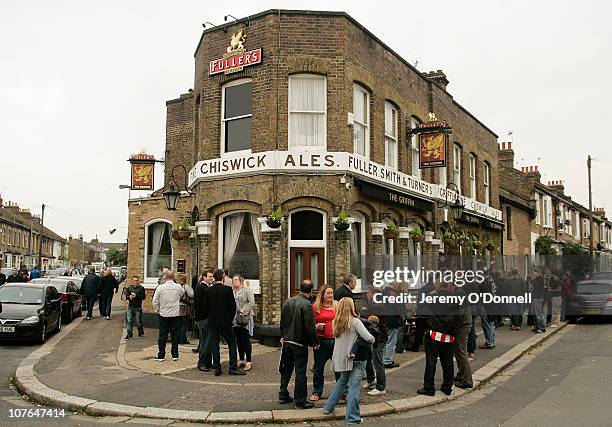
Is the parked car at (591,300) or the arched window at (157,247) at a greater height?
the arched window at (157,247)

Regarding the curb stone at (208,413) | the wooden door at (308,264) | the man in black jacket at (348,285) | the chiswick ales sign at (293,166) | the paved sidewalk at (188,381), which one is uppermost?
the chiswick ales sign at (293,166)

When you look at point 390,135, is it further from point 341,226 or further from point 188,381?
point 188,381

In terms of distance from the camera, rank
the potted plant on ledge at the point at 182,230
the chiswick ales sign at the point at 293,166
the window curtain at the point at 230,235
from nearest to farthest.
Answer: the chiswick ales sign at the point at 293,166 < the window curtain at the point at 230,235 < the potted plant on ledge at the point at 182,230

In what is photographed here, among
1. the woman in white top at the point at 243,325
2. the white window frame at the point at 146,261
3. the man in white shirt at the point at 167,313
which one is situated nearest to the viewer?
the woman in white top at the point at 243,325

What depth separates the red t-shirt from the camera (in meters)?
8.61

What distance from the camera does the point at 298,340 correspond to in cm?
838

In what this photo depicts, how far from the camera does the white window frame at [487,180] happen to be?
1048 inches

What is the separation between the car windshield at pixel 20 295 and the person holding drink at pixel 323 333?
31.8ft

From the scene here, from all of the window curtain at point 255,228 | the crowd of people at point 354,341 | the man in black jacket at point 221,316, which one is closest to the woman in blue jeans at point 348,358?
the crowd of people at point 354,341

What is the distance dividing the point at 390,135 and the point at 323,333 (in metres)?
10.6

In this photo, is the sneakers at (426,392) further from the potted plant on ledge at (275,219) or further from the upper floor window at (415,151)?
the upper floor window at (415,151)

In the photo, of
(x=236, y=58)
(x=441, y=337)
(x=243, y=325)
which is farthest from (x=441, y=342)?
(x=236, y=58)

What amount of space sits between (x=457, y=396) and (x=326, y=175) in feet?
22.9

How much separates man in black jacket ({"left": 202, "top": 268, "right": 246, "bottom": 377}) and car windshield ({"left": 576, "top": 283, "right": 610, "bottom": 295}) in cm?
1431
